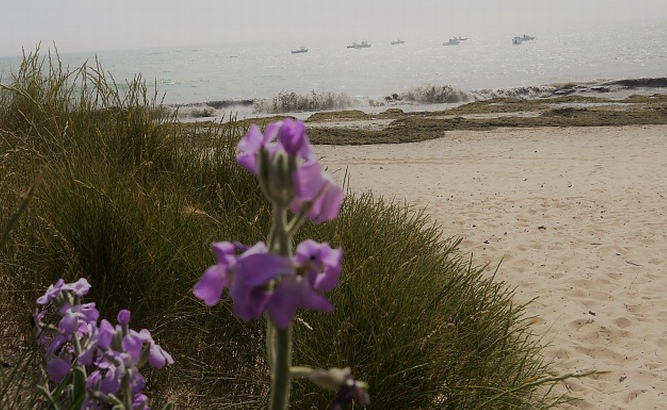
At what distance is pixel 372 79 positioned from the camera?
54781 mm

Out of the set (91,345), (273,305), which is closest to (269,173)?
(273,305)

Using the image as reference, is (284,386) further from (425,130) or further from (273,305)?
(425,130)

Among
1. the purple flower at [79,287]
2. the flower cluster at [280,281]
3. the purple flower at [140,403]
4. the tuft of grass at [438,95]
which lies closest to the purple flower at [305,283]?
the flower cluster at [280,281]

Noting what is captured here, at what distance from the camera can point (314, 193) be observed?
23.1 inches

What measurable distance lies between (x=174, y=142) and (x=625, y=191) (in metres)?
7.65

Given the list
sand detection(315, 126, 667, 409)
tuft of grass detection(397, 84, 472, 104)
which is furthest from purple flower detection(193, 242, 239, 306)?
tuft of grass detection(397, 84, 472, 104)

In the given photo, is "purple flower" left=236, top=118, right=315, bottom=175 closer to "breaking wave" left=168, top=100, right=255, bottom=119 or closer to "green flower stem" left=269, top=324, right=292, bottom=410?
"green flower stem" left=269, top=324, right=292, bottom=410

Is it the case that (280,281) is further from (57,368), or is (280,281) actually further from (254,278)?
(57,368)

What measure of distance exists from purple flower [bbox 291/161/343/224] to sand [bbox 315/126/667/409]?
3.60m

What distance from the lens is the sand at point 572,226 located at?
14.2 feet

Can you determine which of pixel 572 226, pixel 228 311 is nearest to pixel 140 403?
pixel 228 311

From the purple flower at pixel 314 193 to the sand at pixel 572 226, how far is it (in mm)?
3601

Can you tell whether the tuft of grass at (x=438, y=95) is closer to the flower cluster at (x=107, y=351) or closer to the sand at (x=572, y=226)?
the sand at (x=572, y=226)

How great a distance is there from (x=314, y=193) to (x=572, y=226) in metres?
7.77
